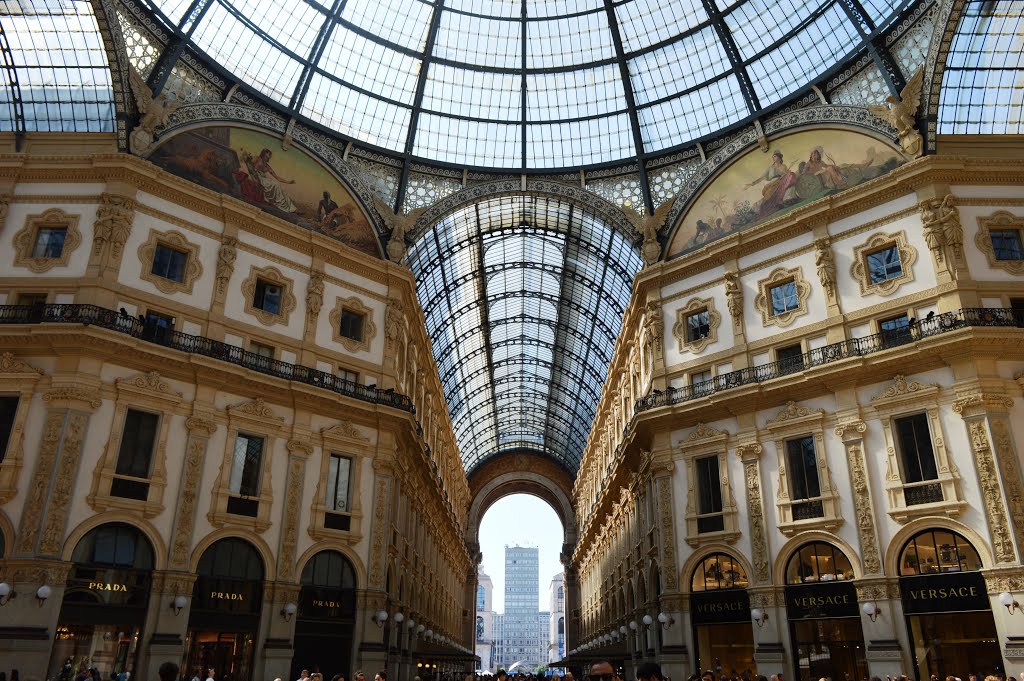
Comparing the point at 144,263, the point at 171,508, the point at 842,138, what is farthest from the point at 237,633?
the point at 842,138

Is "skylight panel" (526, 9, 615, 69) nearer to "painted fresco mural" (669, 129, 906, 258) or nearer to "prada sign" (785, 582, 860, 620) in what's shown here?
"painted fresco mural" (669, 129, 906, 258)

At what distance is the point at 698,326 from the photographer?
34062 millimetres

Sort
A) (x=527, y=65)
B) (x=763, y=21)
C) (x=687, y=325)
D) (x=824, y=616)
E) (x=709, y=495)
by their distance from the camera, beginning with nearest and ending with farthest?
(x=824, y=616)
(x=709, y=495)
(x=687, y=325)
(x=763, y=21)
(x=527, y=65)

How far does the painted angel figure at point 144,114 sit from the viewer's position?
29.2 metres

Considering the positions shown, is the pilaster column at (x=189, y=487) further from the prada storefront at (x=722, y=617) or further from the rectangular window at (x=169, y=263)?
the prada storefront at (x=722, y=617)

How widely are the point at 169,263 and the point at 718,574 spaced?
2507 centimetres

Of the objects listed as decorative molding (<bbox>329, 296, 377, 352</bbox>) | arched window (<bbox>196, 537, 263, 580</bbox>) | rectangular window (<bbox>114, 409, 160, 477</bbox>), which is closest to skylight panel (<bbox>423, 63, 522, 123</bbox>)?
decorative molding (<bbox>329, 296, 377, 352</bbox>)

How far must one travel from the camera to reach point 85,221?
→ 91.1ft

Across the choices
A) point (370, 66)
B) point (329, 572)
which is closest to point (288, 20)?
point (370, 66)

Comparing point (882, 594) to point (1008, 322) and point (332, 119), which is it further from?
point (332, 119)

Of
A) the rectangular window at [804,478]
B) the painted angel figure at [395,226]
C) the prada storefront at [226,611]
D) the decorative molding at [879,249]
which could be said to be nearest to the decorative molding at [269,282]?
the painted angel figure at [395,226]

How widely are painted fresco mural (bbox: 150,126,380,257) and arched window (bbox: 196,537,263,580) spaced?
14410 mm

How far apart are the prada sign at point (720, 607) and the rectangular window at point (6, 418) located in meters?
25.6

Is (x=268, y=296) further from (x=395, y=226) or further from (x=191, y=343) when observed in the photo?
(x=395, y=226)
